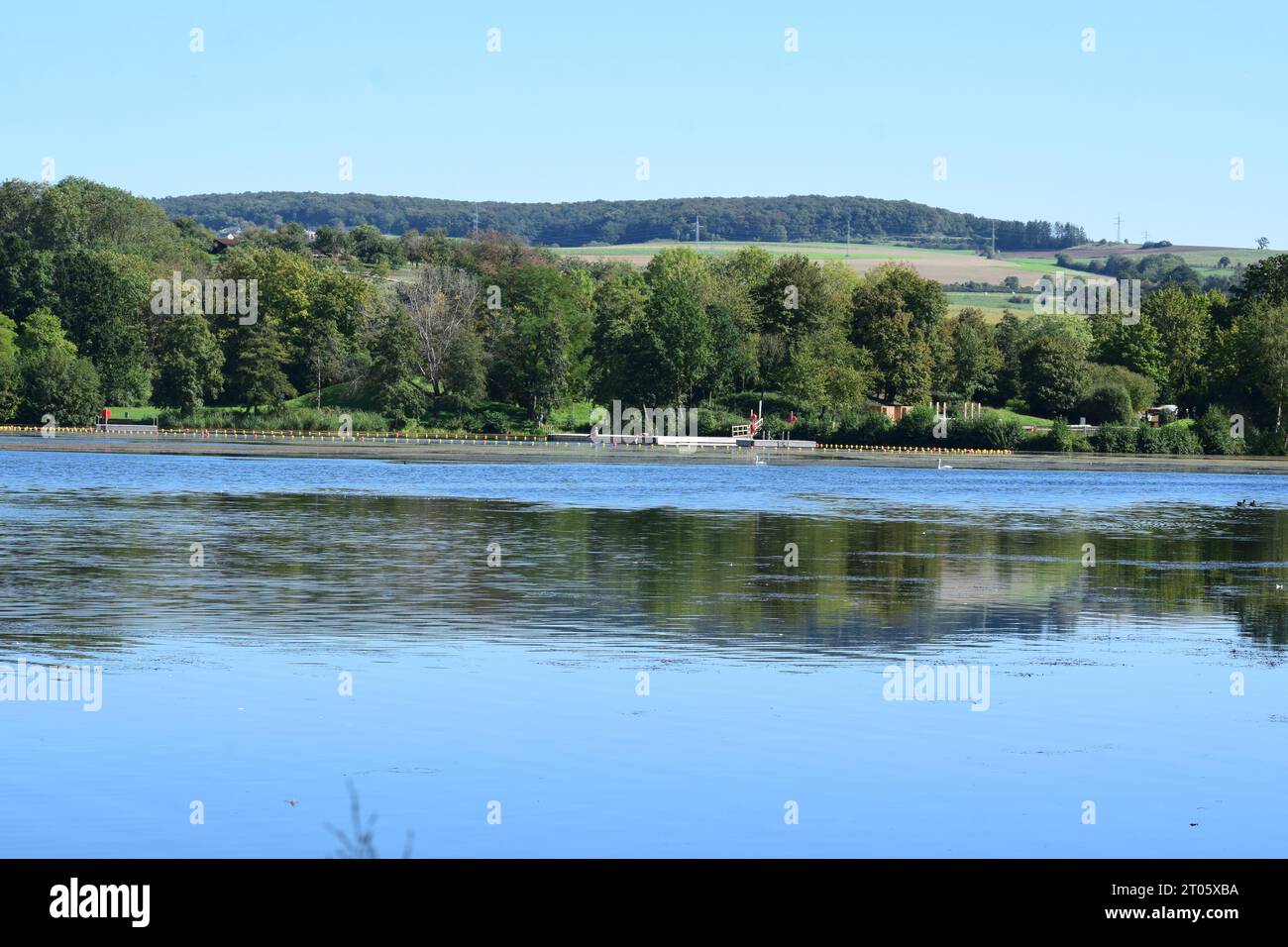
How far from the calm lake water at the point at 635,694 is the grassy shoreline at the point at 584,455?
58.3m

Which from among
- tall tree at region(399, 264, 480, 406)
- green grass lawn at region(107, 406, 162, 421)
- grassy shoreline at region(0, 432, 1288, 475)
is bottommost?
grassy shoreline at region(0, 432, 1288, 475)

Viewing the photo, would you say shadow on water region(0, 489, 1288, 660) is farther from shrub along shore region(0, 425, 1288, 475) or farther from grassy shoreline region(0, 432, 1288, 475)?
shrub along shore region(0, 425, 1288, 475)

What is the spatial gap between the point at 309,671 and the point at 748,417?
118 meters

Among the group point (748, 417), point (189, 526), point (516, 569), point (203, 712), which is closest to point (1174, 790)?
point (203, 712)

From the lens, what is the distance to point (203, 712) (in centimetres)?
1855

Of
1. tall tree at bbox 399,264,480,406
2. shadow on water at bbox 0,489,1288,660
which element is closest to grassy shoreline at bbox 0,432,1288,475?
tall tree at bbox 399,264,480,406

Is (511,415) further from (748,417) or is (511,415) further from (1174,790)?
(1174,790)

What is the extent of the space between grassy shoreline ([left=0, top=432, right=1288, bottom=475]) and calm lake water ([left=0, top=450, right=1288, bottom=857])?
191 ft

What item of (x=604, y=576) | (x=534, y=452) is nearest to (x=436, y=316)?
(x=534, y=452)

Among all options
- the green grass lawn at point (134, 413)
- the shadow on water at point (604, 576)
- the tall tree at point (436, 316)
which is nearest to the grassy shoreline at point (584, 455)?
the tall tree at point (436, 316)

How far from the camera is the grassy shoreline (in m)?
103

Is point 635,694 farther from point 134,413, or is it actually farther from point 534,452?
point 134,413

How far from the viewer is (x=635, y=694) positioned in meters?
20.1
